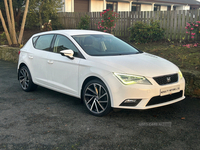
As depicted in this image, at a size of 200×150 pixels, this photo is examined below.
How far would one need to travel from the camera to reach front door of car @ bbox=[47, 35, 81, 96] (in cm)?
492

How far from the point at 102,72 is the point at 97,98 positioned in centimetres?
54

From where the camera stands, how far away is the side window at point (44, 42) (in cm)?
578

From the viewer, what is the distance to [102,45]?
208 inches

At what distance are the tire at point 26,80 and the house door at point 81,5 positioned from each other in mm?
18003

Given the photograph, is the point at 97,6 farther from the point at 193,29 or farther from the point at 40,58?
the point at 40,58

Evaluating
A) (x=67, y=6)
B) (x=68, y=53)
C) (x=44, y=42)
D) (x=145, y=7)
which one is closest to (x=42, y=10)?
(x=67, y=6)

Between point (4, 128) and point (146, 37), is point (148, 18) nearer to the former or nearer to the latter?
point (146, 37)

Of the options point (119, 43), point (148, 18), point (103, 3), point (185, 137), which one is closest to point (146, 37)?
point (148, 18)

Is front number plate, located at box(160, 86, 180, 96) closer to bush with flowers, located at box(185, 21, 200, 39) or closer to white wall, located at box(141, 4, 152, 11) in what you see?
bush with flowers, located at box(185, 21, 200, 39)

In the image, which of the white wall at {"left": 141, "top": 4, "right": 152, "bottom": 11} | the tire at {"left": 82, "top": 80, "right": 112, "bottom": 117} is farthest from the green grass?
the white wall at {"left": 141, "top": 4, "right": 152, "bottom": 11}

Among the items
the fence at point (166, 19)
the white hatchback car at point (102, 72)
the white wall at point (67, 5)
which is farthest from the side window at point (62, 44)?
the white wall at point (67, 5)

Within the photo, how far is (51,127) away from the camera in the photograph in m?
4.14

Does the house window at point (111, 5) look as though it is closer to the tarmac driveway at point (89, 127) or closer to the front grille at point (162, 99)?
the tarmac driveway at point (89, 127)

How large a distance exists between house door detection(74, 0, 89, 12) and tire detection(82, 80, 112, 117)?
1998cm
